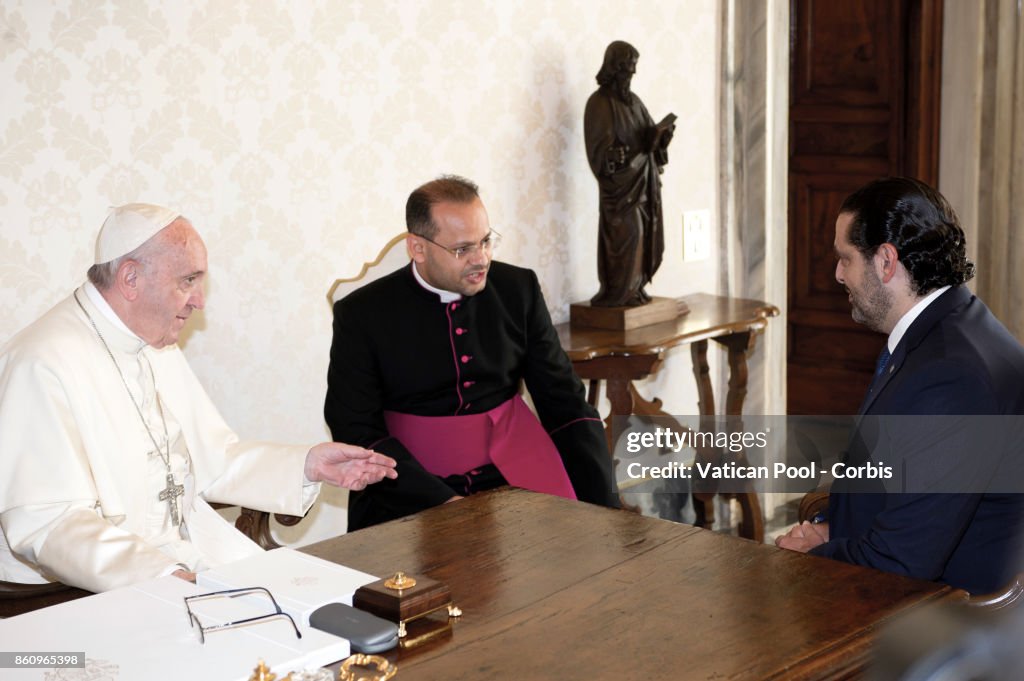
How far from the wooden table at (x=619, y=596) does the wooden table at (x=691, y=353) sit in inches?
59.5

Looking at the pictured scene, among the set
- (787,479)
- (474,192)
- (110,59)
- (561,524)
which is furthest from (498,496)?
(787,479)

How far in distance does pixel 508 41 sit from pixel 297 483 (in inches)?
78.8

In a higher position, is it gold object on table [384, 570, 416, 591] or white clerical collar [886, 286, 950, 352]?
white clerical collar [886, 286, 950, 352]

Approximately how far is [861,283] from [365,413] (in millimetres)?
1407

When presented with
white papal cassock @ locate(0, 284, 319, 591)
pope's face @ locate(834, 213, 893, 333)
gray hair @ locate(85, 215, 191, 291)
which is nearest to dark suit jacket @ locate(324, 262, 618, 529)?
white papal cassock @ locate(0, 284, 319, 591)

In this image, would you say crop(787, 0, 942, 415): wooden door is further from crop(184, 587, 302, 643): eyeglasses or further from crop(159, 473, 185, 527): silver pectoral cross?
crop(184, 587, 302, 643): eyeglasses

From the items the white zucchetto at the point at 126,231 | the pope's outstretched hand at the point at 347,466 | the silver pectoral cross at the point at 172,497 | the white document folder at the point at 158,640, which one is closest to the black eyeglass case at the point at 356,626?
the white document folder at the point at 158,640

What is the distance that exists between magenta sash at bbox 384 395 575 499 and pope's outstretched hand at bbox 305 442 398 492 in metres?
0.69

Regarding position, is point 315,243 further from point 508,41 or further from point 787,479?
point 787,479

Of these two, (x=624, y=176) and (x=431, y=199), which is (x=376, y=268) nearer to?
(x=431, y=199)

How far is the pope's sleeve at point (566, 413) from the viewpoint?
3713 millimetres

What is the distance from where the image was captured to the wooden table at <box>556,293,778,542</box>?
13.8 ft

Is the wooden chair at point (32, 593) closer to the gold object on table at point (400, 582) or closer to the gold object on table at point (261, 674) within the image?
the gold object on table at point (400, 582)

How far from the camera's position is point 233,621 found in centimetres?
196
